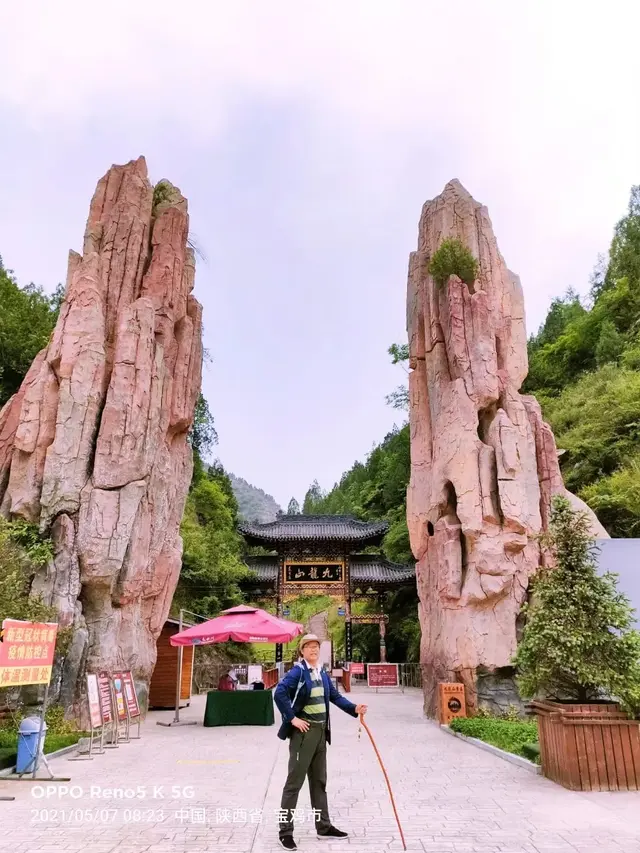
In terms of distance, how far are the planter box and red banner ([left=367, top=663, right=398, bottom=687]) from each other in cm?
1849

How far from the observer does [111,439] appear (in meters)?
13.3

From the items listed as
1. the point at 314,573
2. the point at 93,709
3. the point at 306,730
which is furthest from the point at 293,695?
the point at 314,573

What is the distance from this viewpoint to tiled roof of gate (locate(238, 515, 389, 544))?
28.5 m

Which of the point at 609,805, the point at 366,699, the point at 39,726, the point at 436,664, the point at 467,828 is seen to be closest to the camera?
the point at 467,828

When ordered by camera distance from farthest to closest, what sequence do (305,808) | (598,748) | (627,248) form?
(627,248) < (598,748) < (305,808)

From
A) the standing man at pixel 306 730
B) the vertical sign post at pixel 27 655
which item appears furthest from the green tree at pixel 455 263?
the standing man at pixel 306 730

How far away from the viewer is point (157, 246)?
56.2 feet

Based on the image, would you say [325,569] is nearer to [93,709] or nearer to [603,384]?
[603,384]

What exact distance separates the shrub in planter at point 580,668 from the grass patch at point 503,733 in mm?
1386

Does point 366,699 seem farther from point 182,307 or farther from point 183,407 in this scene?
point 182,307

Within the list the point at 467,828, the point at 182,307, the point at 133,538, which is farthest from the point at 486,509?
the point at 182,307

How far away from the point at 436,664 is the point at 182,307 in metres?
12.0

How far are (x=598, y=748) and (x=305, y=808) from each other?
2.91 m

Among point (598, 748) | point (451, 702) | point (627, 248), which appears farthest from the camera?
point (627, 248)
